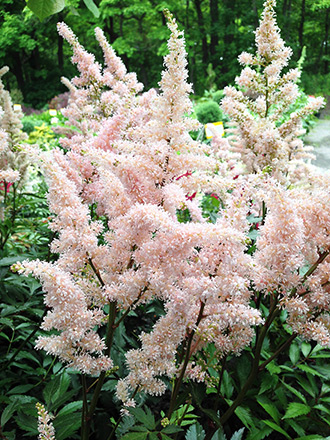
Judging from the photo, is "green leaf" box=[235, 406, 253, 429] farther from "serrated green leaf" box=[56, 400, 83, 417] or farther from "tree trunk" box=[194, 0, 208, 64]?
"tree trunk" box=[194, 0, 208, 64]

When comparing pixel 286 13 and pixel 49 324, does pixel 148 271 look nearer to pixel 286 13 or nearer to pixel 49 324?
pixel 49 324

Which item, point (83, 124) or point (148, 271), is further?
point (83, 124)

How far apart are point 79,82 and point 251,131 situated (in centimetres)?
79

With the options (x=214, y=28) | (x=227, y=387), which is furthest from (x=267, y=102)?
(x=214, y=28)

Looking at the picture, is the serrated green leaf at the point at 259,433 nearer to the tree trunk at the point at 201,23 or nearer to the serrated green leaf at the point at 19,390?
the serrated green leaf at the point at 19,390

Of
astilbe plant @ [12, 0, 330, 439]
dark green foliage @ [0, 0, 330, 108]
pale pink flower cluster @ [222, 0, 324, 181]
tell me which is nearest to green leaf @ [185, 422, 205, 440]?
astilbe plant @ [12, 0, 330, 439]

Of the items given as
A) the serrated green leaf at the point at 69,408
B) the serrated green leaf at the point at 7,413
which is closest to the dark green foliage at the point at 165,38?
the serrated green leaf at the point at 69,408

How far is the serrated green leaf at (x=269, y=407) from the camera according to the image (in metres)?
1.47

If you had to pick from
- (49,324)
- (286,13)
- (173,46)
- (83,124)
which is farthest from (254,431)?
(286,13)

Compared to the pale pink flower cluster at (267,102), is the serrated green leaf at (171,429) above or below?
below

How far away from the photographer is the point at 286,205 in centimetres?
91

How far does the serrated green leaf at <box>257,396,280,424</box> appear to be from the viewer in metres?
1.47

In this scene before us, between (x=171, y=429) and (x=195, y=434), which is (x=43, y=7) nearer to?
(x=171, y=429)

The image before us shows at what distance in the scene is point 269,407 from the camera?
149cm
